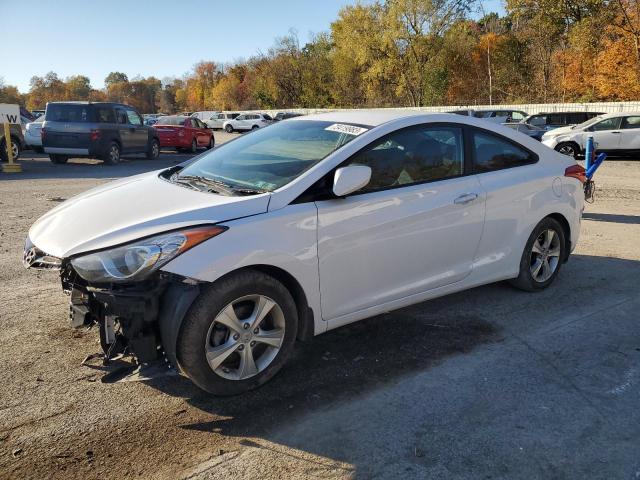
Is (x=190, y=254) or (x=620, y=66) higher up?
(x=620, y=66)

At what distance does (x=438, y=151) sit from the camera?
14.3ft

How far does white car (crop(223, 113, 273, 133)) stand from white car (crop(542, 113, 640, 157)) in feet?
96.7

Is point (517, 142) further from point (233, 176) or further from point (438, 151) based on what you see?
point (233, 176)

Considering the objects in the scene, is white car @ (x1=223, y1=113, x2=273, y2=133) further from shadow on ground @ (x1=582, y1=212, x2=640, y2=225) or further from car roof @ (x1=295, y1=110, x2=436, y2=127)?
car roof @ (x1=295, y1=110, x2=436, y2=127)

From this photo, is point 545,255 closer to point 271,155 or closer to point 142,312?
point 271,155

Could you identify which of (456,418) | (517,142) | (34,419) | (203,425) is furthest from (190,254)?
(517,142)

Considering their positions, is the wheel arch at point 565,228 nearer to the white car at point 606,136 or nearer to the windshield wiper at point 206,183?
the windshield wiper at point 206,183

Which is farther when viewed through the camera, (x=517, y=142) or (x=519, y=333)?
(x=517, y=142)

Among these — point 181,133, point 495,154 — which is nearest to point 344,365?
point 495,154

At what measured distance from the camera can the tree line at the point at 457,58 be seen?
33344 millimetres

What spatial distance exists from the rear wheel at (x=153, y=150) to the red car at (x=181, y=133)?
3.49 metres

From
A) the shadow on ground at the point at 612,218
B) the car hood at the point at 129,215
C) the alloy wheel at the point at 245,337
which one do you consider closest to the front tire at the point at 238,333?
the alloy wheel at the point at 245,337

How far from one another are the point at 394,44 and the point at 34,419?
152ft

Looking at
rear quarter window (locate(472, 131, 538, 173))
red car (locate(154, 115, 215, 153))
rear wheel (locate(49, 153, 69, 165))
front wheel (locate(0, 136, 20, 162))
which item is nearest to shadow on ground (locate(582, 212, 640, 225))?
rear quarter window (locate(472, 131, 538, 173))
